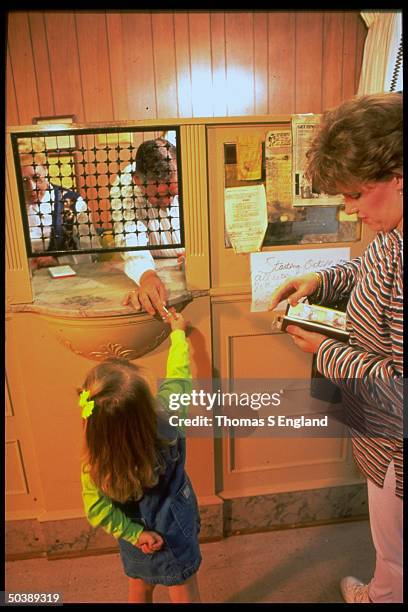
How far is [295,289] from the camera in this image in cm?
96

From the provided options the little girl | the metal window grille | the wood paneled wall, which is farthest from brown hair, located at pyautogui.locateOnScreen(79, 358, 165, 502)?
the wood paneled wall

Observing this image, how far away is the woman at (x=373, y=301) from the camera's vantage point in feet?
2.18

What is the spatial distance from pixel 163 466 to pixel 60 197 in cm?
62

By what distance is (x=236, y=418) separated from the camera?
40.1 inches

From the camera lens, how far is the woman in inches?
26.1

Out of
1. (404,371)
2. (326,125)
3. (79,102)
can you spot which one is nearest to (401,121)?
(326,125)

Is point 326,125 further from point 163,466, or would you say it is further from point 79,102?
point 79,102

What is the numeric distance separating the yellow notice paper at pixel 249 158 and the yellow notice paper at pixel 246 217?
26mm

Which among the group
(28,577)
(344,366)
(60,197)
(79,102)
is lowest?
(28,577)

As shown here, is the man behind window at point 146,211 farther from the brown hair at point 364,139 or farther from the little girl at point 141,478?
the brown hair at point 364,139

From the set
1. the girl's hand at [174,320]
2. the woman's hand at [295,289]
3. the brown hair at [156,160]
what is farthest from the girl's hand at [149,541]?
the brown hair at [156,160]

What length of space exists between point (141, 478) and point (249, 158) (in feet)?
2.37

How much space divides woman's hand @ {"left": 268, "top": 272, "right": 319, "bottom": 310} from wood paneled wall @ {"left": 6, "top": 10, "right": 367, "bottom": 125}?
23.0 inches

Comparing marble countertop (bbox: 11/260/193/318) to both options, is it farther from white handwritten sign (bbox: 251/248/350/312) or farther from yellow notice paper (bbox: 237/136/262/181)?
yellow notice paper (bbox: 237/136/262/181)
